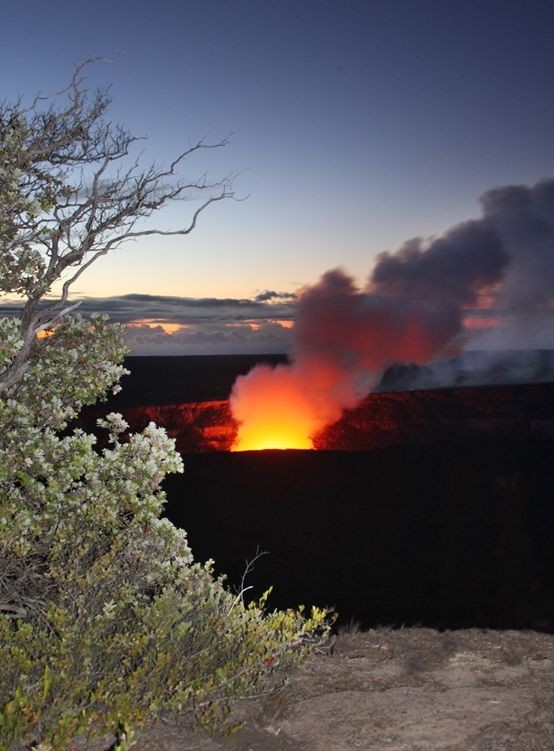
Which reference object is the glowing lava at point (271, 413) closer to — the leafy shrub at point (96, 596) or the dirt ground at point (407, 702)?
the leafy shrub at point (96, 596)

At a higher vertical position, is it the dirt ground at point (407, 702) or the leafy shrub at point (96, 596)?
the leafy shrub at point (96, 596)

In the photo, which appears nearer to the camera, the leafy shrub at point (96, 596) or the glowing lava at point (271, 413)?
the leafy shrub at point (96, 596)

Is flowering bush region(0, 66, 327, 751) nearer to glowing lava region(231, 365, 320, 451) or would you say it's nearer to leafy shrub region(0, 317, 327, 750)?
leafy shrub region(0, 317, 327, 750)

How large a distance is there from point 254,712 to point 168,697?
697mm

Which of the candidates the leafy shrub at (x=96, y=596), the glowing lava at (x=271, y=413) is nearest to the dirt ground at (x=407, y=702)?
the leafy shrub at (x=96, y=596)

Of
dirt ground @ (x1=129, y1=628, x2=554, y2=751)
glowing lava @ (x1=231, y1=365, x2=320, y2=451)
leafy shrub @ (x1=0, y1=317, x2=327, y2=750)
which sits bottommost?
glowing lava @ (x1=231, y1=365, x2=320, y2=451)

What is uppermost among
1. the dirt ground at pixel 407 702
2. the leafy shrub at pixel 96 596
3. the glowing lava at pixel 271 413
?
the leafy shrub at pixel 96 596

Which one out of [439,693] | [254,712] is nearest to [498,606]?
[439,693]

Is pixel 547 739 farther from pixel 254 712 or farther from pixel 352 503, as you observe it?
pixel 352 503

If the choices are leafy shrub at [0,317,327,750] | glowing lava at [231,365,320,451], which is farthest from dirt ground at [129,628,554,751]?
glowing lava at [231,365,320,451]

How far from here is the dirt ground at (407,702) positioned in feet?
17.3

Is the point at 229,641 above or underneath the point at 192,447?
above

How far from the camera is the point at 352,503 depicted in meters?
24.0

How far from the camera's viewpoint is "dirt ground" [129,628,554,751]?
5.27m
